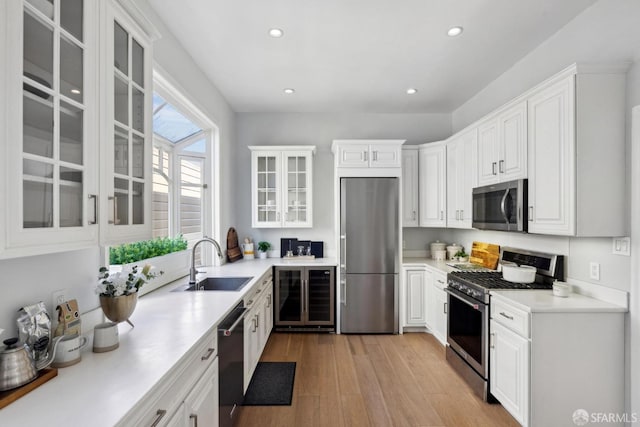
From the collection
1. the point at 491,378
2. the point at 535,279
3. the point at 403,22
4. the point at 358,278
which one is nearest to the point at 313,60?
the point at 403,22

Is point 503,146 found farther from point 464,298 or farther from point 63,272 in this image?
point 63,272

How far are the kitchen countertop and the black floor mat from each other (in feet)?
3.19

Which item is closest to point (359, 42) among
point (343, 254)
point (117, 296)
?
point (343, 254)

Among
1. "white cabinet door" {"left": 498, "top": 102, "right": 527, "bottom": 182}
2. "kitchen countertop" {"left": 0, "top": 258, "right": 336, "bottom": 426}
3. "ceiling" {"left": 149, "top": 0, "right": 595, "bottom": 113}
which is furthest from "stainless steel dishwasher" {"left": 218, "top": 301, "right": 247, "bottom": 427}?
"white cabinet door" {"left": 498, "top": 102, "right": 527, "bottom": 182}

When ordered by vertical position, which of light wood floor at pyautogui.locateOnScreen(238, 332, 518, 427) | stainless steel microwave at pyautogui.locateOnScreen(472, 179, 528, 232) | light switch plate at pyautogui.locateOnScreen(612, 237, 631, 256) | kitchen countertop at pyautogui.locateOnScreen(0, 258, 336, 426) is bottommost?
light wood floor at pyautogui.locateOnScreen(238, 332, 518, 427)

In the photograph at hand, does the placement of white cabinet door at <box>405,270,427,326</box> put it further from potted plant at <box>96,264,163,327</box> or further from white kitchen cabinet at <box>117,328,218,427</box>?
potted plant at <box>96,264,163,327</box>

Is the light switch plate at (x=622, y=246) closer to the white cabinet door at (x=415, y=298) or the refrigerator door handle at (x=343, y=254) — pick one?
the white cabinet door at (x=415, y=298)

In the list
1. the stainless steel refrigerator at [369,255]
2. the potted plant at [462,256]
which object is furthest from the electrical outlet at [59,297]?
the potted plant at [462,256]

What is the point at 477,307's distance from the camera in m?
2.48

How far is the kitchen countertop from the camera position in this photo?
0.89 m

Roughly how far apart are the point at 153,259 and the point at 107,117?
1.49 metres

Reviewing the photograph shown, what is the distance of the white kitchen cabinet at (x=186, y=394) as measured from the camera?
1029 millimetres

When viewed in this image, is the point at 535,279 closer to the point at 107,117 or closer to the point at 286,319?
the point at 286,319

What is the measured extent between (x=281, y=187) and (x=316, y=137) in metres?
0.90
